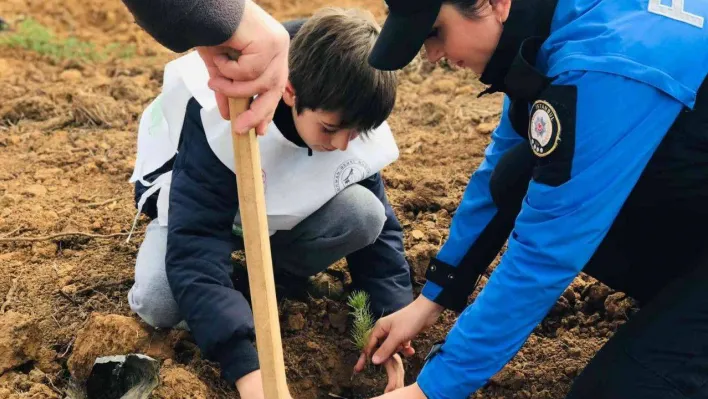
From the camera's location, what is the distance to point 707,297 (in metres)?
2.23

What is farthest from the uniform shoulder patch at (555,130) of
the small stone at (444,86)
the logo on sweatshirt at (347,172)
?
the small stone at (444,86)

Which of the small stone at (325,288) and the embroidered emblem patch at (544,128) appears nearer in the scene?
the embroidered emblem patch at (544,128)

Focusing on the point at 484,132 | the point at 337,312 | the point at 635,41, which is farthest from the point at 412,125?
the point at 635,41

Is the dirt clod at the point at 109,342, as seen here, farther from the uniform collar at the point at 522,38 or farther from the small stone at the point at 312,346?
the uniform collar at the point at 522,38

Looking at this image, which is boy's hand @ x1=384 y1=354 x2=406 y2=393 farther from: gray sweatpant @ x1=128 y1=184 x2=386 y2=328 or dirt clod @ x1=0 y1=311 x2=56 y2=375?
dirt clod @ x1=0 y1=311 x2=56 y2=375

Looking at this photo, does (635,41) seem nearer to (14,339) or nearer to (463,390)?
(463,390)

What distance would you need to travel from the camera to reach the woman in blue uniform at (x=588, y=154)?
77.1 inches

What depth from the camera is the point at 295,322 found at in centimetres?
291

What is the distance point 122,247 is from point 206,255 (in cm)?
85

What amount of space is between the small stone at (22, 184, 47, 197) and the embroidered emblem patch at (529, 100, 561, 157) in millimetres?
2359

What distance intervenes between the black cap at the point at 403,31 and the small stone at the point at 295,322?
1106mm

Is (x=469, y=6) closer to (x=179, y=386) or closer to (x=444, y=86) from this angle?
(x=179, y=386)

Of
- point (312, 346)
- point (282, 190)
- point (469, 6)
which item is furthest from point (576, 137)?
point (312, 346)

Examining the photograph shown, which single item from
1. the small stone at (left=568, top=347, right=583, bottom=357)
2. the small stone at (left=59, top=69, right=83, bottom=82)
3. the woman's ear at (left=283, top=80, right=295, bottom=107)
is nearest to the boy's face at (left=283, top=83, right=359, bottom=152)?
the woman's ear at (left=283, top=80, right=295, bottom=107)
